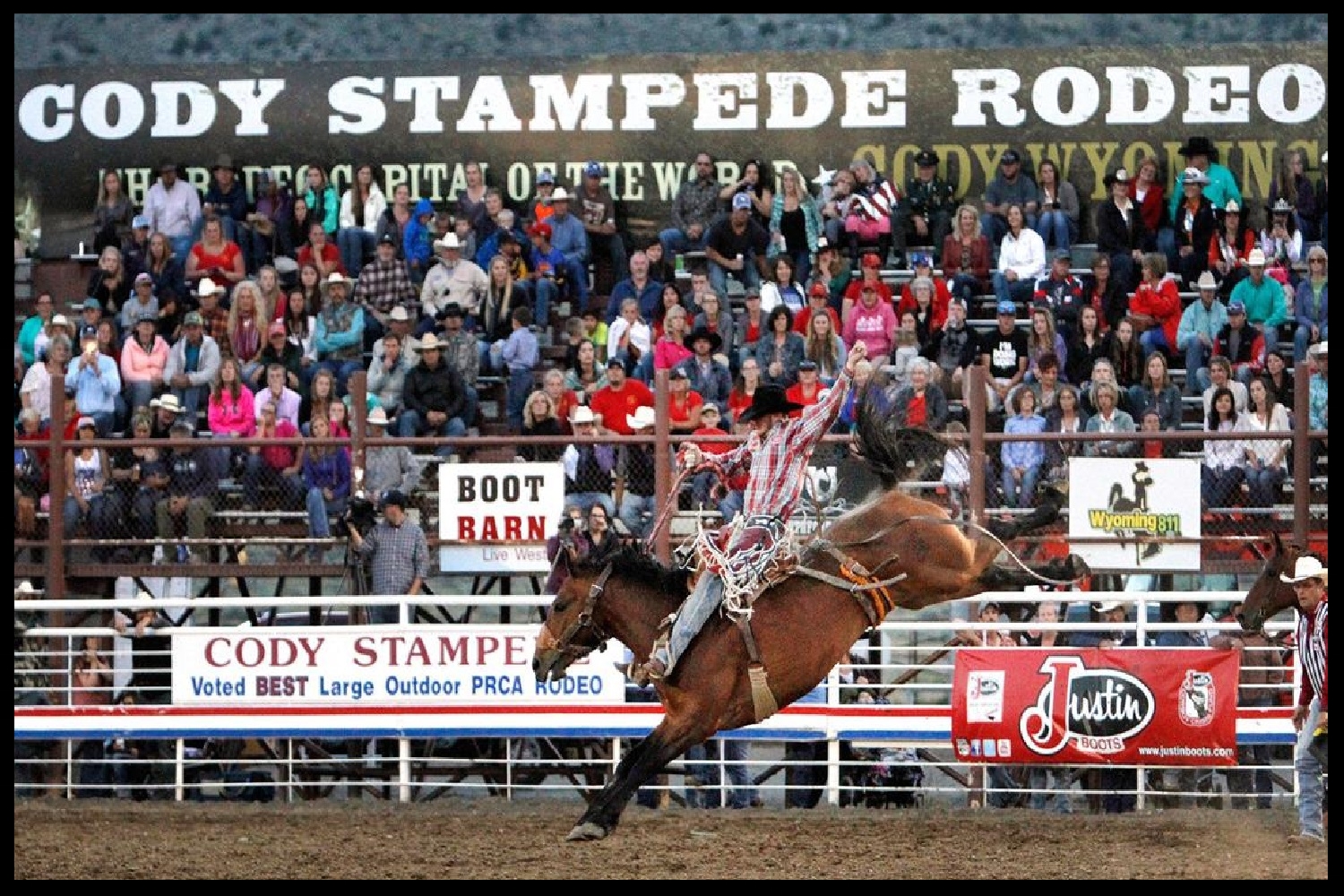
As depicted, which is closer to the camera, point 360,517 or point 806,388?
point 360,517

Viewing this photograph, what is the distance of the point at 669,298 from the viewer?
17.9m

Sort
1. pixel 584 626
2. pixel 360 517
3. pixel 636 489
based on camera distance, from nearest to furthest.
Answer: pixel 584 626 → pixel 636 489 → pixel 360 517

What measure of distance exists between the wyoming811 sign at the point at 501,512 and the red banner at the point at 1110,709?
3.06 m

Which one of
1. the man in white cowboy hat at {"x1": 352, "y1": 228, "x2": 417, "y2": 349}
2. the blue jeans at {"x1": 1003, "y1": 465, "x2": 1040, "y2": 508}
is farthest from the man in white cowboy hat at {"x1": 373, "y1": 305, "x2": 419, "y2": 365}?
the blue jeans at {"x1": 1003, "y1": 465, "x2": 1040, "y2": 508}

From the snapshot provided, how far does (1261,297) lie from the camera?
17641 millimetres

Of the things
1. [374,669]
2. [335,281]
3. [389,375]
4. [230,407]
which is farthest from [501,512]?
[335,281]

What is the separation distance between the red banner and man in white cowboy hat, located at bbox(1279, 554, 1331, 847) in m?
1.23

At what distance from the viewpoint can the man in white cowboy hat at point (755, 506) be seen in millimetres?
10773

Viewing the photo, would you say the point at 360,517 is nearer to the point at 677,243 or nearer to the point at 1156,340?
the point at 677,243

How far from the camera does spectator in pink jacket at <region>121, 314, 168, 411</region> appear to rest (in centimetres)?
1766

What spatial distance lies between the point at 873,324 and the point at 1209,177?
11.7ft
